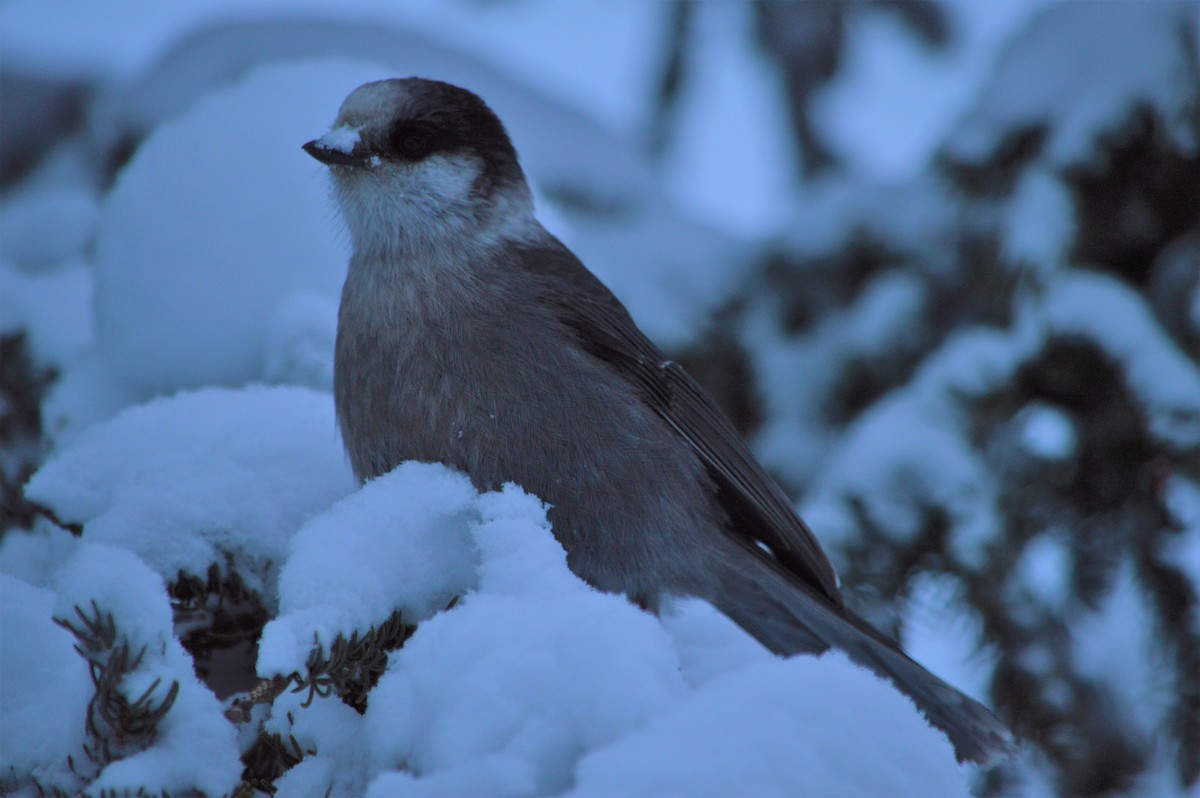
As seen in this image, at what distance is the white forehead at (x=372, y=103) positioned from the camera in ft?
6.97

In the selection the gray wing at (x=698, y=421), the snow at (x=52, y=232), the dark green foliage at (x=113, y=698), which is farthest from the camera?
the snow at (x=52, y=232)

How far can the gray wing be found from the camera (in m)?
2.00

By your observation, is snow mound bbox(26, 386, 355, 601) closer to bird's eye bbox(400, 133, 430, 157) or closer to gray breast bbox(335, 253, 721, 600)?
gray breast bbox(335, 253, 721, 600)

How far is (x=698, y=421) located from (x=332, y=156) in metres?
1.01

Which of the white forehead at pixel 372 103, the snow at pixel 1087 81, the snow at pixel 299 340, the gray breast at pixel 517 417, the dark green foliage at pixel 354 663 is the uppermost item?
the snow at pixel 1087 81

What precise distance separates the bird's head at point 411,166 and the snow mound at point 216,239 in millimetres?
134

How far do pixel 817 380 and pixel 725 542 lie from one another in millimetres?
1324

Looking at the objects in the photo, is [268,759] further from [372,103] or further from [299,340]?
[372,103]

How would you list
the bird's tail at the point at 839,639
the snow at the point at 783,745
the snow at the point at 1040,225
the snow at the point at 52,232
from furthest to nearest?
the snow at the point at 52,232 < the snow at the point at 1040,225 < the bird's tail at the point at 839,639 < the snow at the point at 783,745

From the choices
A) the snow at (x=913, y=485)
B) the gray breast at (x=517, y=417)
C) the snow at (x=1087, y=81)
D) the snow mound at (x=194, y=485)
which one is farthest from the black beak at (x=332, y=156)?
the snow at (x=1087, y=81)

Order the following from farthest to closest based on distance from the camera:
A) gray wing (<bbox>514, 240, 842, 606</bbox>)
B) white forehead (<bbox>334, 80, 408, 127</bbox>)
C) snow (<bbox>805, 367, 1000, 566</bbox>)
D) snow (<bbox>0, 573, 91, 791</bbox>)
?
snow (<bbox>805, 367, 1000, 566</bbox>)
white forehead (<bbox>334, 80, 408, 127</bbox>)
gray wing (<bbox>514, 240, 842, 606</bbox>)
snow (<bbox>0, 573, 91, 791</bbox>)

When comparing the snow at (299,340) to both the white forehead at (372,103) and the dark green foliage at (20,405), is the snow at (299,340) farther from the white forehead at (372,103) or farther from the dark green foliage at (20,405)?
the dark green foliage at (20,405)

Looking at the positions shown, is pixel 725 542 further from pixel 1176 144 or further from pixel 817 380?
pixel 1176 144

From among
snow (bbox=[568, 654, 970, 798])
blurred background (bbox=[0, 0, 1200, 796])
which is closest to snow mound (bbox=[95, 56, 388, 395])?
blurred background (bbox=[0, 0, 1200, 796])
